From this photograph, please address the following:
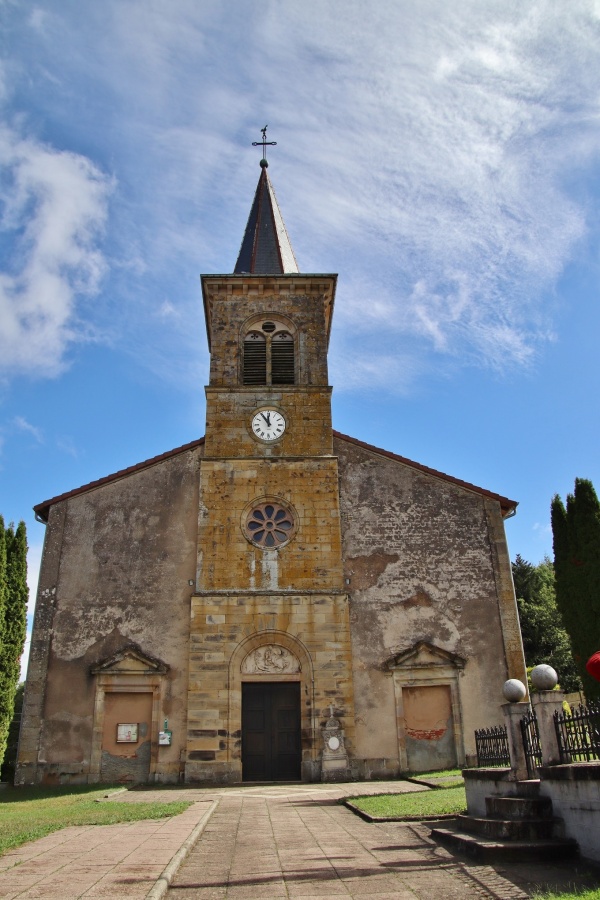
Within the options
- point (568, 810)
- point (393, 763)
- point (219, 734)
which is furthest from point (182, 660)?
point (568, 810)

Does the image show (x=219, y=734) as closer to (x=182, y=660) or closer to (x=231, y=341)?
(x=182, y=660)

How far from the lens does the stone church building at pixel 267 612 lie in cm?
1777

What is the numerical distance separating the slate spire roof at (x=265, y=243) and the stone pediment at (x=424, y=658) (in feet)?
40.9

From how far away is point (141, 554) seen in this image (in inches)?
762

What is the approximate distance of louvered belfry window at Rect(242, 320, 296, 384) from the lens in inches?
872

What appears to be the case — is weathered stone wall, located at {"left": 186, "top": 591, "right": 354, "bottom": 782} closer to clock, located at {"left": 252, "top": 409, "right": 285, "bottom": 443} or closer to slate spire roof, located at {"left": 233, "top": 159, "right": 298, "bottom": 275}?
clock, located at {"left": 252, "top": 409, "right": 285, "bottom": 443}

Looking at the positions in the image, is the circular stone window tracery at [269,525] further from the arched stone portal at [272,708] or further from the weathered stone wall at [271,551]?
the arched stone portal at [272,708]

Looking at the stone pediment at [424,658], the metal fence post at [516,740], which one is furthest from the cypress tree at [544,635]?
the metal fence post at [516,740]

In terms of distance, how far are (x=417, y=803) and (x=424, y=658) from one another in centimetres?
745

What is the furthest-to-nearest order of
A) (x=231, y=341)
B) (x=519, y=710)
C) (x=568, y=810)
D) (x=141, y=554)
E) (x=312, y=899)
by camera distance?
(x=231, y=341)
(x=141, y=554)
(x=519, y=710)
(x=568, y=810)
(x=312, y=899)

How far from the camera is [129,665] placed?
18203 mm

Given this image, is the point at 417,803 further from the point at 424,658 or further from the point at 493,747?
the point at 424,658

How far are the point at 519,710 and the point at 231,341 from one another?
15.6m

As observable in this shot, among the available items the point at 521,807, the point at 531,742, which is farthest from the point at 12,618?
the point at 521,807
